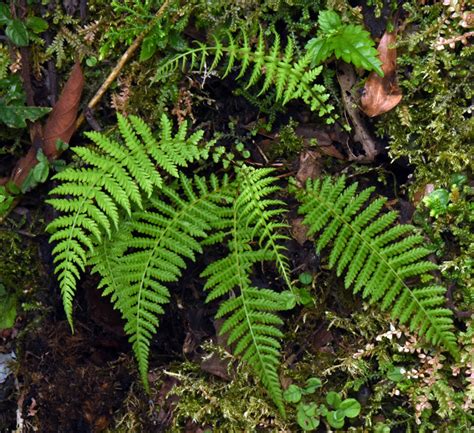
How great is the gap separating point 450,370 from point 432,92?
1674 millimetres

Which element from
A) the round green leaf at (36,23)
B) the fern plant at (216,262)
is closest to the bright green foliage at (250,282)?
the fern plant at (216,262)

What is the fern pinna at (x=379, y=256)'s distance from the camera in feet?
10.2

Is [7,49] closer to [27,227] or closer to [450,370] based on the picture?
[27,227]

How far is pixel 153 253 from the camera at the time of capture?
3.35m

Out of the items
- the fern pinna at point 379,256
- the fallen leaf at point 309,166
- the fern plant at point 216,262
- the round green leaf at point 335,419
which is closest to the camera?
the fern pinna at point 379,256

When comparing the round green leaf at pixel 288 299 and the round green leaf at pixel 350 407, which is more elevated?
the round green leaf at pixel 288 299

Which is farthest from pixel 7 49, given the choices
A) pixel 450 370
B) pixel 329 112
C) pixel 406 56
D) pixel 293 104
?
pixel 450 370

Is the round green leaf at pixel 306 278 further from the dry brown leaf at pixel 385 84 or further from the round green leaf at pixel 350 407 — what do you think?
the dry brown leaf at pixel 385 84

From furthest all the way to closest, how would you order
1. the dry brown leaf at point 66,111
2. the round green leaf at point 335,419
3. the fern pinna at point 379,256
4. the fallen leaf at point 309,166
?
the dry brown leaf at point 66,111 < the fallen leaf at point 309,166 < the round green leaf at point 335,419 < the fern pinna at point 379,256

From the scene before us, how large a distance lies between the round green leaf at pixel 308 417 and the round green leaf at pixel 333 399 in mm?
96

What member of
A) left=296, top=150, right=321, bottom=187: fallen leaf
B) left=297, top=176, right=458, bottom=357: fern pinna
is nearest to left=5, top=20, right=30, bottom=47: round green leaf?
left=296, top=150, right=321, bottom=187: fallen leaf

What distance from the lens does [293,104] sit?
368cm

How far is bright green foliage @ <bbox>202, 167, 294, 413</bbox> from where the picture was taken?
3.18m

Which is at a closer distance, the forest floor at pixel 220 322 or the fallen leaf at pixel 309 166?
the forest floor at pixel 220 322
